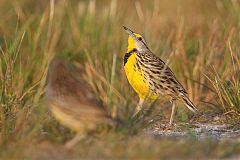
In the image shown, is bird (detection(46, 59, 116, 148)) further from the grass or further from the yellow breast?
the yellow breast

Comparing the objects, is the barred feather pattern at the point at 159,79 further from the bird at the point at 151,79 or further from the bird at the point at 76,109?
the bird at the point at 76,109

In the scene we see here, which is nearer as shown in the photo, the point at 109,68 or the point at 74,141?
the point at 74,141

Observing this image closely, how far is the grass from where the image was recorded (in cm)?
613

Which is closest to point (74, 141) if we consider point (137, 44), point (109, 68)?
point (137, 44)

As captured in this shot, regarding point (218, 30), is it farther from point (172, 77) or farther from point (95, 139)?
A: point (95, 139)

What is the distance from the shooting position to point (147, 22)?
11.2 metres

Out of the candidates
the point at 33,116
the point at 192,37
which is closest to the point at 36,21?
the point at 192,37

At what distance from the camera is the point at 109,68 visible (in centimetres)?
1013

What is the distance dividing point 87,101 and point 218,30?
491cm

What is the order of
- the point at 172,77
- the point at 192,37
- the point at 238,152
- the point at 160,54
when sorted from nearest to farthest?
the point at 238,152, the point at 172,77, the point at 160,54, the point at 192,37

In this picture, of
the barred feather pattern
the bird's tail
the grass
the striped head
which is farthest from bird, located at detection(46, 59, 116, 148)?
the striped head

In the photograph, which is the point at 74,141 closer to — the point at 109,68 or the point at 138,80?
the point at 138,80

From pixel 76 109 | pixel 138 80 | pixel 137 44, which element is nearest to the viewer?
pixel 76 109

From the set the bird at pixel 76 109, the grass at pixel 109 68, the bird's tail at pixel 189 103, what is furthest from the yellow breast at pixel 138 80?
the bird at pixel 76 109
